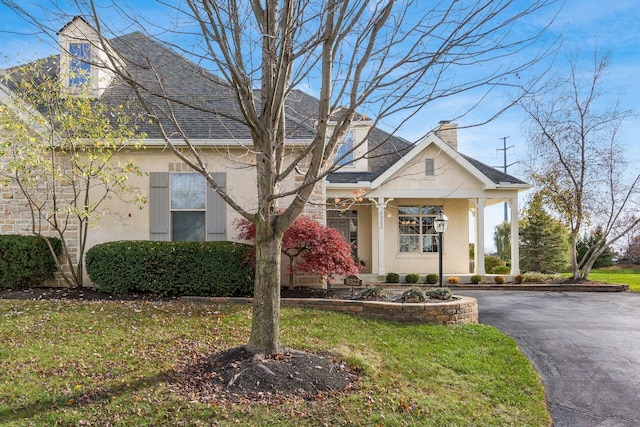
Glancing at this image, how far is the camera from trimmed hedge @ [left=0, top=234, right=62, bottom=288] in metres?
9.97

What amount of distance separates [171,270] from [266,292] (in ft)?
15.8

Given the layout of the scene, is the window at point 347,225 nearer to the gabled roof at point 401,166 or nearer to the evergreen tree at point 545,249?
the gabled roof at point 401,166

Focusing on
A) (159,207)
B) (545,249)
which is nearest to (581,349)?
(159,207)

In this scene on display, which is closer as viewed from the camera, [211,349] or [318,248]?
[211,349]

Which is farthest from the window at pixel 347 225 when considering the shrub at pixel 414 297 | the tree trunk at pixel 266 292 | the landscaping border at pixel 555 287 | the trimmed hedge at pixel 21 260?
the tree trunk at pixel 266 292

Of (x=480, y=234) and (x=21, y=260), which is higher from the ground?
(x=480, y=234)

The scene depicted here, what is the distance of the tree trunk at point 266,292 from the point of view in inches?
217

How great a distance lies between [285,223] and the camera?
5.50 meters

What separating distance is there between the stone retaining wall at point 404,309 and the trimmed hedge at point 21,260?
459 cm

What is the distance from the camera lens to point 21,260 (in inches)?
394

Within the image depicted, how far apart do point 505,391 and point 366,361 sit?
1616mm

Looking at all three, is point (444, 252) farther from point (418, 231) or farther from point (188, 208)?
point (188, 208)

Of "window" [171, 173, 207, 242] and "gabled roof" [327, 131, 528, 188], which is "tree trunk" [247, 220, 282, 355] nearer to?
"window" [171, 173, 207, 242]

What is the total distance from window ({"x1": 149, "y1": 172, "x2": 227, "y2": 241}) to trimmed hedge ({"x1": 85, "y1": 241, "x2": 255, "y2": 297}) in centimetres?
120
